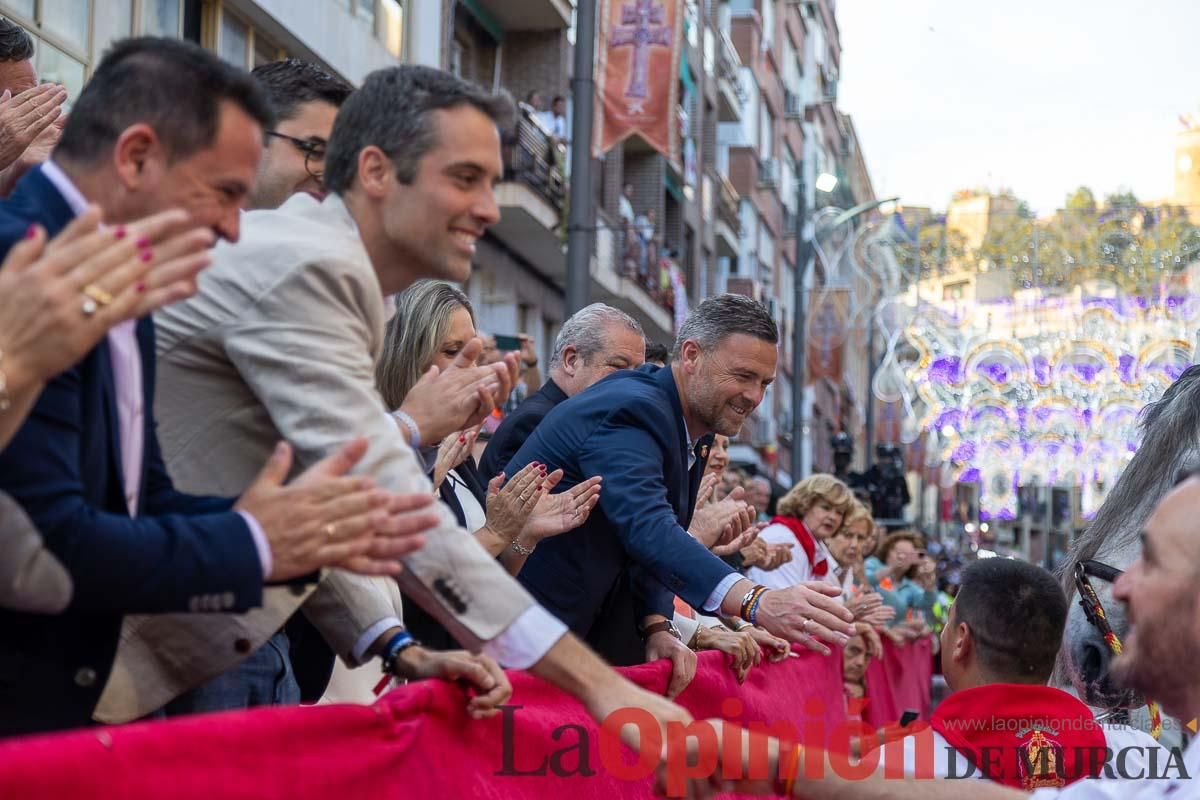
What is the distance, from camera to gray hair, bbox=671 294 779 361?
21.3 ft

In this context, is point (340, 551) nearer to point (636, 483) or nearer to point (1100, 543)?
point (636, 483)

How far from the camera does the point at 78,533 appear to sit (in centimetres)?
289

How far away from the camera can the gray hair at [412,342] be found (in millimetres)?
5926

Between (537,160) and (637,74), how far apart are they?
6845 mm

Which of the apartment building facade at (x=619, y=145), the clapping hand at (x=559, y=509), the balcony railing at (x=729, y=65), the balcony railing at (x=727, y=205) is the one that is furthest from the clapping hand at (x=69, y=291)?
the balcony railing at (x=729, y=65)

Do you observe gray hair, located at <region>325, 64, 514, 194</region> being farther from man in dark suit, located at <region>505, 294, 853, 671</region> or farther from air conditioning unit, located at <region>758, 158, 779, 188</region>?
air conditioning unit, located at <region>758, 158, 779, 188</region>

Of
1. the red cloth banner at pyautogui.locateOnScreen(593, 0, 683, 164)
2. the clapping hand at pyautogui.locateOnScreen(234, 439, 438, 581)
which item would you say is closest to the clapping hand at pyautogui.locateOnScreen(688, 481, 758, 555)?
the clapping hand at pyautogui.locateOnScreen(234, 439, 438, 581)

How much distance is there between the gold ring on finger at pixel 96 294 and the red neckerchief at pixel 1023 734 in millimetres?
3050

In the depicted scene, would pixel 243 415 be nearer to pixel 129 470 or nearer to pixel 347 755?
pixel 129 470

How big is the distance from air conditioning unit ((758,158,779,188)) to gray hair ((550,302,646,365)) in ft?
137

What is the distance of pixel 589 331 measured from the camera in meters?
7.93

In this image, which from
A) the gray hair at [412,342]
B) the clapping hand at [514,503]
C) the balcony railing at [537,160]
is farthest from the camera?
the balcony railing at [537,160]

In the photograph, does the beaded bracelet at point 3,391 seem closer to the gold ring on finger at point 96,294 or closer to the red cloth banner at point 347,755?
the gold ring on finger at point 96,294

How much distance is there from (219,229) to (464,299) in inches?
116
